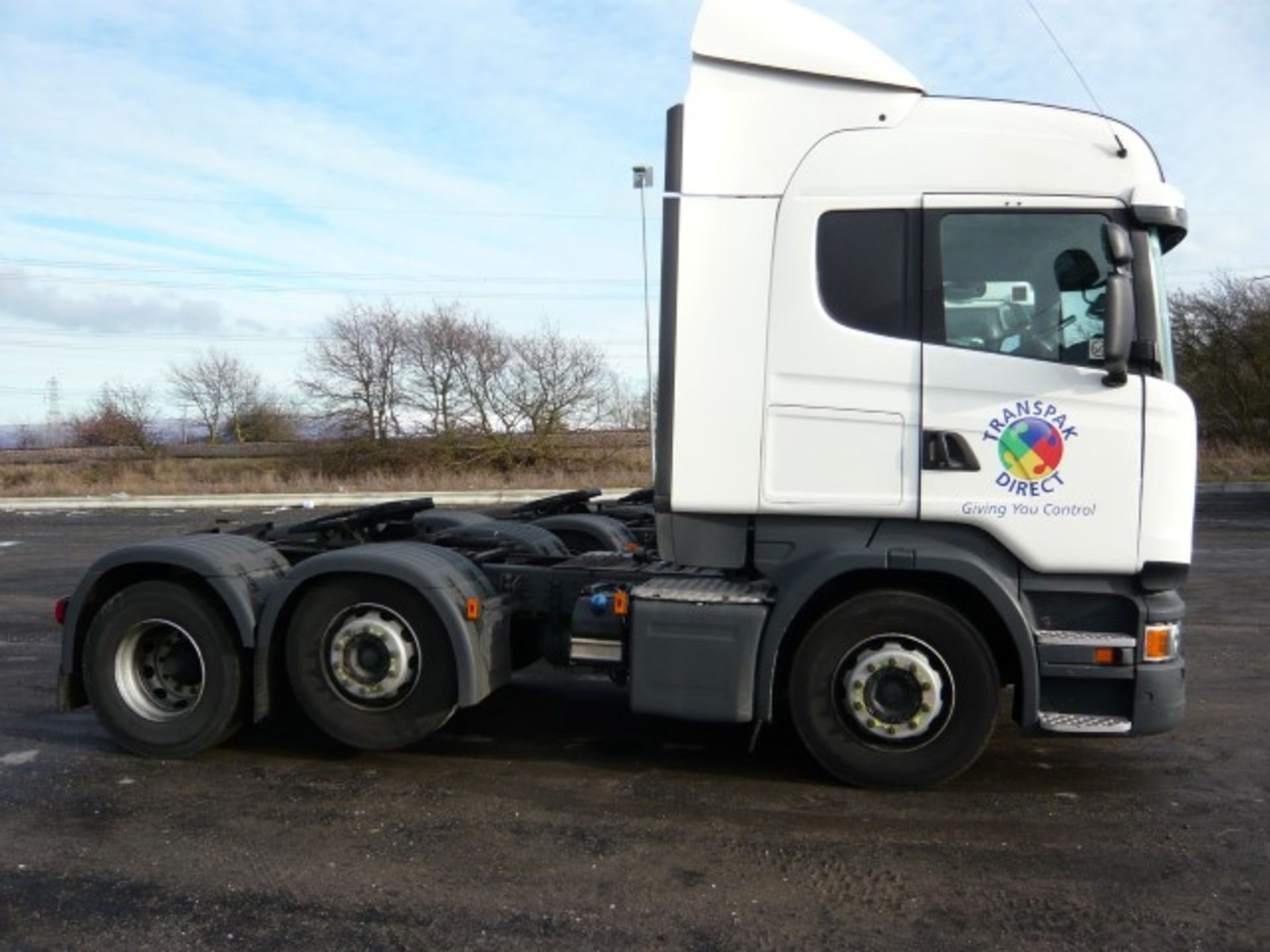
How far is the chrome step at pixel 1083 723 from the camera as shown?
4.72 m

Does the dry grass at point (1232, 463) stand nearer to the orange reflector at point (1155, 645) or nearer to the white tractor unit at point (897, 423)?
the orange reflector at point (1155, 645)

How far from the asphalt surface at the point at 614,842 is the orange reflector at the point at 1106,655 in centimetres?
68

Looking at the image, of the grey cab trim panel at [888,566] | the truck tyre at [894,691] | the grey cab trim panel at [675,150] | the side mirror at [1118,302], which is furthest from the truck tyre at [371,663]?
the side mirror at [1118,302]

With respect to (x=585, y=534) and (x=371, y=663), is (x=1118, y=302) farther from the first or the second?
(x=585, y=534)

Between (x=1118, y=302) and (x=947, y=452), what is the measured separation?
0.93m

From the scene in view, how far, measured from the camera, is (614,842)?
4531mm

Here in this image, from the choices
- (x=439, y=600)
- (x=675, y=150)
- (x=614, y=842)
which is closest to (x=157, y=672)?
(x=439, y=600)

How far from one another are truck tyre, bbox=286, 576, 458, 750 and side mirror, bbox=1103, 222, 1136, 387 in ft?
10.8

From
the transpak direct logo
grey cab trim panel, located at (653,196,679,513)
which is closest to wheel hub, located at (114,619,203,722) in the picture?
grey cab trim panel, located at (653,196,679,513)

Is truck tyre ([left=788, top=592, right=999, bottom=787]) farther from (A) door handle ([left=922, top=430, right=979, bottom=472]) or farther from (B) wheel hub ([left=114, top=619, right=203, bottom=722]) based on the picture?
(B) wheel hub ([left=114, top=619, right=203, bottom=722])

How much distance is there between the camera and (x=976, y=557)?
4871 mm

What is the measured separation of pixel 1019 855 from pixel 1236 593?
803cm

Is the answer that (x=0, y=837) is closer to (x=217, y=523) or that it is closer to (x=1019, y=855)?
(x=217, y=523)

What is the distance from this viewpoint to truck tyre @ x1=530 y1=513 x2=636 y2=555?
7949 millimetres
